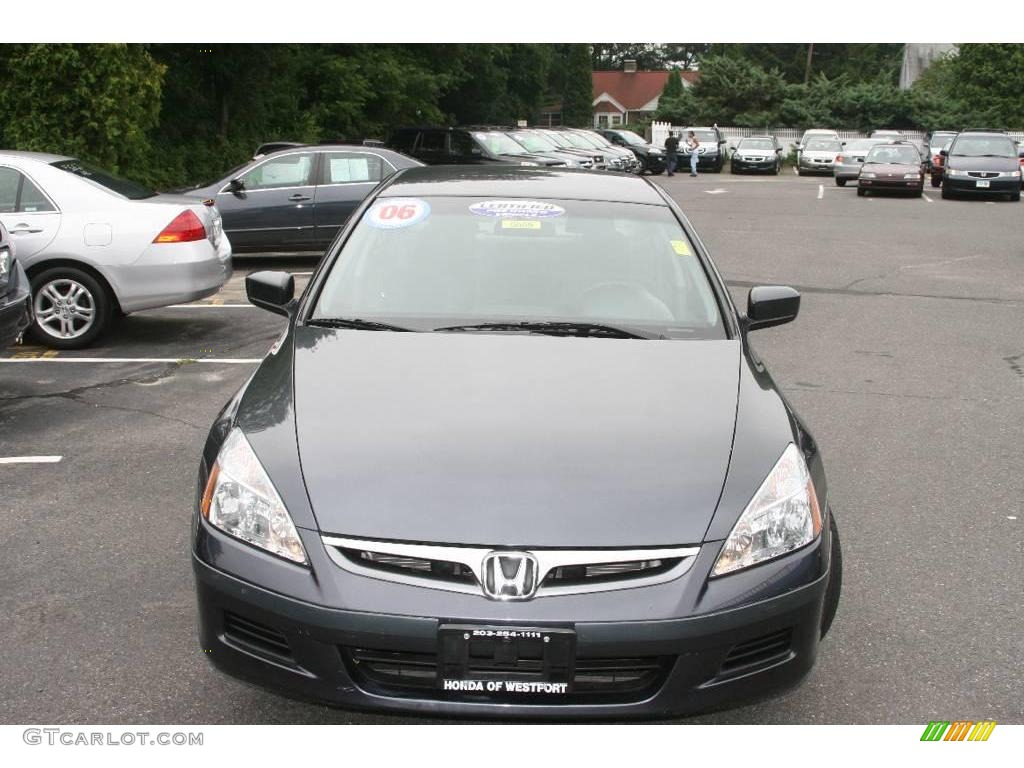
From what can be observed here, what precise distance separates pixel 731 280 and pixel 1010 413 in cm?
676

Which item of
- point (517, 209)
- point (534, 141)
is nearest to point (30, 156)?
point (517, 209)

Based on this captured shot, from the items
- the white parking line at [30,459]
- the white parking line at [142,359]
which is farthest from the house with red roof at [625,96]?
the white parking line at [30,459]

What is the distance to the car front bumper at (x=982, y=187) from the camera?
28.4 m

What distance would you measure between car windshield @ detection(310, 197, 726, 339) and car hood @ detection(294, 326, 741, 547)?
0.22 m

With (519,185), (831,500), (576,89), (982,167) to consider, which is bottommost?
(576,89)

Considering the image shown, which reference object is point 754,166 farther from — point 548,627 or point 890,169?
point 548,627

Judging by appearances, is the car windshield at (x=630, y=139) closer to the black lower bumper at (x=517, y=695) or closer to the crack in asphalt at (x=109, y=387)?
the crack in asphalt at (x=109, y=387)

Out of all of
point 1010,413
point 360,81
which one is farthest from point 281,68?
point 1010,413

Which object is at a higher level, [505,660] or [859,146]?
[505,660]

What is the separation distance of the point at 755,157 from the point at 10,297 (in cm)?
3772

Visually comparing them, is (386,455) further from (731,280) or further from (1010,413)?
(731,280)

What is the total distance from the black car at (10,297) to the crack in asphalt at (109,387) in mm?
603

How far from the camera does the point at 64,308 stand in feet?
30.0

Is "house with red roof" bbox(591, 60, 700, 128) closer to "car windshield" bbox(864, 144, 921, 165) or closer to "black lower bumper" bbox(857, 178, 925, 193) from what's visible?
"car windshield" bbox(864, 144, 921, 165)
